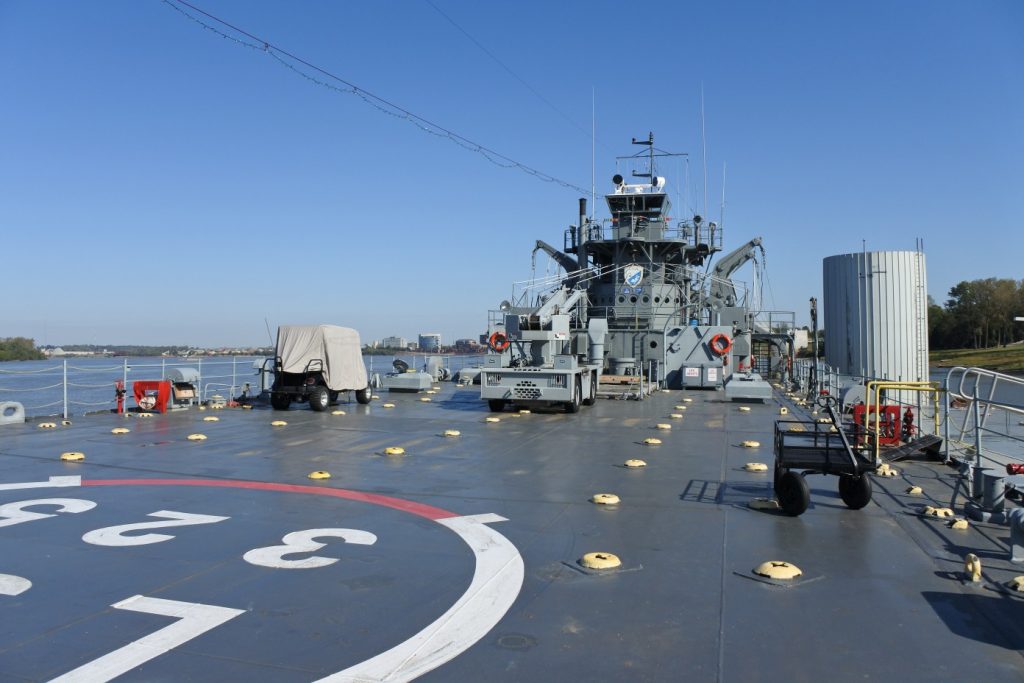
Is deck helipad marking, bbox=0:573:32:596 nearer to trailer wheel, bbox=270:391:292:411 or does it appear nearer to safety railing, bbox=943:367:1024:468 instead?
safety railing, bbox=943:367:1024:468

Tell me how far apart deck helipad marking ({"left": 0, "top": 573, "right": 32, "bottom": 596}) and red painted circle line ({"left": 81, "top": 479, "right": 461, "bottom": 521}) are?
3.22m

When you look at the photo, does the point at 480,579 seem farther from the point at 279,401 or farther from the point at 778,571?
the point at 279,401

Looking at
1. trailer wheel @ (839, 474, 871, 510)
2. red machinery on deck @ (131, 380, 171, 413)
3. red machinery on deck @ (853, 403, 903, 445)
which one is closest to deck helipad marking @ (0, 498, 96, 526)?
trailer wheel @ (839, 474, 871, 510)

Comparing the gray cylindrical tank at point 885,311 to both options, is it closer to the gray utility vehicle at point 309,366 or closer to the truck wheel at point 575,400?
the truck wheel at point 575,400

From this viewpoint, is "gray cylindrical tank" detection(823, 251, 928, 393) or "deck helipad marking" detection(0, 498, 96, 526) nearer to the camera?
"deck helipad marking" detection(0, 498, 96, 526)

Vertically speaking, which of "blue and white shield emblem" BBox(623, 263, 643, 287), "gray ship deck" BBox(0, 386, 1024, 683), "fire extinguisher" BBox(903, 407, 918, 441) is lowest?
"gray ship deck" BBox(0, 386, 1024, 683)

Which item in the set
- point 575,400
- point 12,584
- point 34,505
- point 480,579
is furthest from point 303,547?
point 575,400

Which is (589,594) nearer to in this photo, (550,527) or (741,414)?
(550,527)

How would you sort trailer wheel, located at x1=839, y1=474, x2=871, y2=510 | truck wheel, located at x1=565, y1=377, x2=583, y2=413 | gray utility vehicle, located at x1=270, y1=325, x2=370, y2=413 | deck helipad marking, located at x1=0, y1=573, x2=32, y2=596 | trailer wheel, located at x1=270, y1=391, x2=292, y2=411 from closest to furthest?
deck helipad marking, located at x1=0, y1=573, x2=32, y2=596
trailer wheel, located at x1=839, y1=474, x2=871, y2=510
truck wheel, located at x1=565, y1=377, x2=583, y2=413
gray utility vehicle, located at x1=270, y1=325, x2=370, y2=413
trailer wheel, located at x1=270, y1=391, x2=292, y2=411

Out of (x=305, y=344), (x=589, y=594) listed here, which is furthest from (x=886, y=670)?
(x=305, y=344)

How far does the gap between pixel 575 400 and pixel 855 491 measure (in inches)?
428

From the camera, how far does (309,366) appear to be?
18.2 m

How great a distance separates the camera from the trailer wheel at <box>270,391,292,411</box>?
60.2 feet

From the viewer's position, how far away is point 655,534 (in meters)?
6.27
